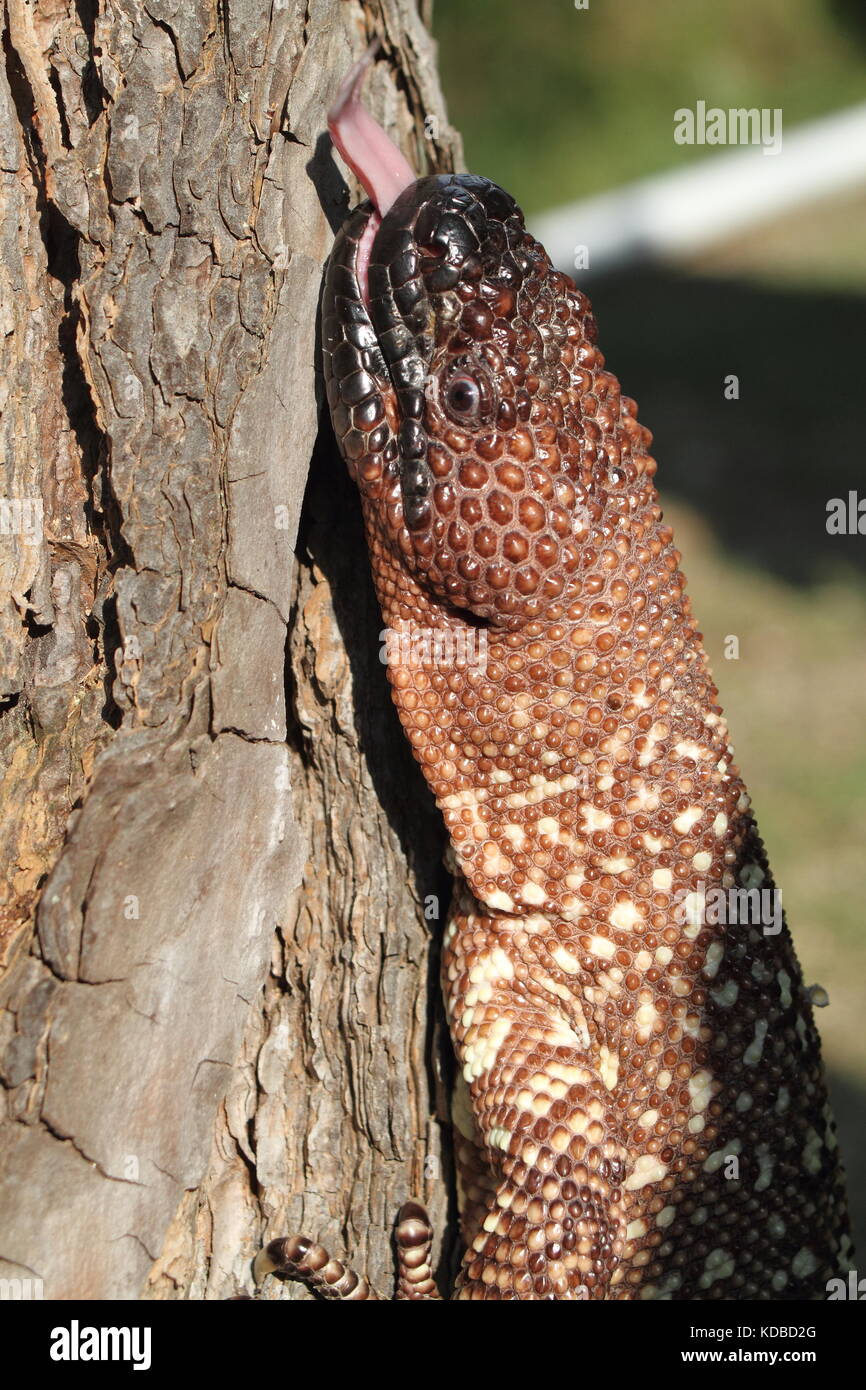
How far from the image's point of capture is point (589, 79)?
13.3m

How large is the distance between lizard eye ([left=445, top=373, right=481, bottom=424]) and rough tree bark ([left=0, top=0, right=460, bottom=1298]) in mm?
326

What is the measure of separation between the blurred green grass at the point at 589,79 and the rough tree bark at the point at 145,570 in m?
11.2

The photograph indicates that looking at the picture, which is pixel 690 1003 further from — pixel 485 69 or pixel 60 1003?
pixel 485 69

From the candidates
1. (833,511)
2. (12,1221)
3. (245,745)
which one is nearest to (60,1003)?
(12,1221)

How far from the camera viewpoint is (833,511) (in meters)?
9.30

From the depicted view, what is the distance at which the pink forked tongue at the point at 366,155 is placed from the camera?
7.90ft

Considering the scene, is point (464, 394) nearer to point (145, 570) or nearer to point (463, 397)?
point (463, 397)

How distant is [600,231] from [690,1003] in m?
11.6

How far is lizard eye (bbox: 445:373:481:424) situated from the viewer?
235cm

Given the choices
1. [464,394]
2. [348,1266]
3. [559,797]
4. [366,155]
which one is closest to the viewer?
[464,394]

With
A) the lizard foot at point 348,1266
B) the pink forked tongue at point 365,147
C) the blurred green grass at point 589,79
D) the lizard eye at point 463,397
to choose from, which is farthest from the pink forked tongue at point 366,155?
the blurred green grass at point 589,79

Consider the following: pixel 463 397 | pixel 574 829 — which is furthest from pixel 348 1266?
pixel 463 397

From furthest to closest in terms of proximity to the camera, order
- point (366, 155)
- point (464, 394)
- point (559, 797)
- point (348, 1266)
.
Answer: point (348, 1266)
point (559, 797)
point (366, 155)
point (464, 394)

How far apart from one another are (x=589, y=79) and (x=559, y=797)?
12713 mm
